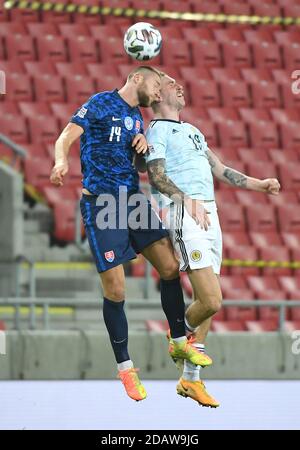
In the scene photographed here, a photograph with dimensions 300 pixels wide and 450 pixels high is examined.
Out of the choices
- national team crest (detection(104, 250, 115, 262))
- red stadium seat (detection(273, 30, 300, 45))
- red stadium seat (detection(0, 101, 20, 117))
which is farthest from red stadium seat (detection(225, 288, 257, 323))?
national team crest (detection(104, 250, 115, 262))

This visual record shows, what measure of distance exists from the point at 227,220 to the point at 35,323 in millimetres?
2971

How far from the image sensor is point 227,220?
13.2 meters

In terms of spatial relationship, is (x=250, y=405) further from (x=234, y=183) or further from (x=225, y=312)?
(x=225, y=312)

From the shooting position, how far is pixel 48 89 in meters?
13.9

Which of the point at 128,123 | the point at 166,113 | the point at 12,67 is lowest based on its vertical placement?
the point at 128,123

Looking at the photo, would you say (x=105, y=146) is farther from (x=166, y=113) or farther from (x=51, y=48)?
(x=51, y=48)

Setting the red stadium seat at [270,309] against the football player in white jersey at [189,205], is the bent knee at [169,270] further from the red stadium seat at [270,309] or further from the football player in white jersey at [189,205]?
the red stadium seat at [270,309]

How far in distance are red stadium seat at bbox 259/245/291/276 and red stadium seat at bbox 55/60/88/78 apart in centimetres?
296

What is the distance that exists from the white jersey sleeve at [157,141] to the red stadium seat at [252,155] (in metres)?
6.86

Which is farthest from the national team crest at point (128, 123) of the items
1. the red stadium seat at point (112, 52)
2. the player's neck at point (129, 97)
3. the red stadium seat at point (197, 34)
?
the red stadium seat at point (197, 34)

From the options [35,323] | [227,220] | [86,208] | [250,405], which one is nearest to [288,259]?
[227,220]

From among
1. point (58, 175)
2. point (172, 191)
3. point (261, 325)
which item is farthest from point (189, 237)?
point (261, 325)

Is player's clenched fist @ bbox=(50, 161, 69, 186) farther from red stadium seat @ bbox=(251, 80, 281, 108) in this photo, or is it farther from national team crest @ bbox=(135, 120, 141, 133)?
red stadium seat @ bbox=(251, 80, 281, 108)

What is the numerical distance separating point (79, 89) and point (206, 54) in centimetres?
202
